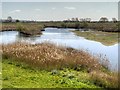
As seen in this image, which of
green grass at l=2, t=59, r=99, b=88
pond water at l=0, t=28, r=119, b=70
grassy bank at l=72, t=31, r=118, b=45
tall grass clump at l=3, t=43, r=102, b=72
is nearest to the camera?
green grass at l=2, t=59, r=99, b=88

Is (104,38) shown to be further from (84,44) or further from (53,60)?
(53,60)

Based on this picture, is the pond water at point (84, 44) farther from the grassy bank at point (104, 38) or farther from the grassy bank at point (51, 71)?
the grassy bank at point (51, 71)

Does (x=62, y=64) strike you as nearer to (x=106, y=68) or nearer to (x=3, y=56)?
(x=106, y=68)

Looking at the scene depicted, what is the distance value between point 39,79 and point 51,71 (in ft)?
6.80

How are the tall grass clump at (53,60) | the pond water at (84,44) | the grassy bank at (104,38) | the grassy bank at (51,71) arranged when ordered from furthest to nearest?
1. the grassy bank at (104,38)
2. the pond water at (84,44)
3. the tall grass clump at (53,60)
4. the grassy bank at (51,71)

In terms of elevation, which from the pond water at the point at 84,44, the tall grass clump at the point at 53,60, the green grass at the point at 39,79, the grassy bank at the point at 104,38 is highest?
the tall grass clump at the point at 53,60

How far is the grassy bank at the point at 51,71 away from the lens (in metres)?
11.5

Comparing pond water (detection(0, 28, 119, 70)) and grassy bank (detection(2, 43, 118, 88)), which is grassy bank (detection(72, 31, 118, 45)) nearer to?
pond water (detection(0, 28, 119, 70))

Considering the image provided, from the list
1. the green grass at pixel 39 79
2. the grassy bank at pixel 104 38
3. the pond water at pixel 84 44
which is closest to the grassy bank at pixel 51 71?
the green grass at pixel 39 79

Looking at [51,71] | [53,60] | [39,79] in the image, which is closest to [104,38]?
[53,60]

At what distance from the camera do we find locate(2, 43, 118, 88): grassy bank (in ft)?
37.7

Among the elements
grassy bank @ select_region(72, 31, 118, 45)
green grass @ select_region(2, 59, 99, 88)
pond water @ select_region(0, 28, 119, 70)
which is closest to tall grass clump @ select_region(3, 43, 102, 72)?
green grass @ select_region(2, 59, 99, 88)

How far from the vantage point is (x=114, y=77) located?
1191 centimetres

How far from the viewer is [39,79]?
482 inches
